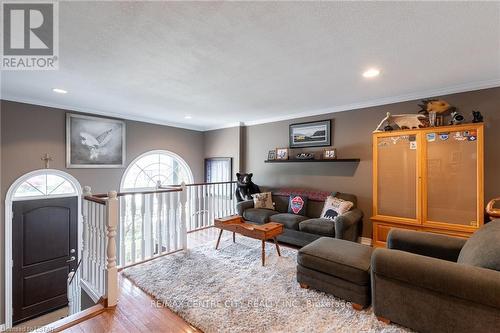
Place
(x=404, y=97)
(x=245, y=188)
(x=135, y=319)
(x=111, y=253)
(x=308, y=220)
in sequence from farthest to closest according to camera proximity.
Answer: (x=245, y=188)
(x=308, y=220)
(x=404, y=97)
(x=111, y=253)
(x=135, y=319)

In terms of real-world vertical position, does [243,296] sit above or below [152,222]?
below

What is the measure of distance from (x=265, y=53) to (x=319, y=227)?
99.3 inches

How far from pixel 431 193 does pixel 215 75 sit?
10.7 feet

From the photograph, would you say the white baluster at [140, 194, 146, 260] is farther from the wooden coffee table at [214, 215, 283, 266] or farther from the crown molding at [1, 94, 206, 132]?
the crown molding at [1, 94, 206, 132]

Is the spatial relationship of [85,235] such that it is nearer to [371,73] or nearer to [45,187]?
[45,187]

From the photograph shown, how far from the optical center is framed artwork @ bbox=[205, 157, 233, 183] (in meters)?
5.87

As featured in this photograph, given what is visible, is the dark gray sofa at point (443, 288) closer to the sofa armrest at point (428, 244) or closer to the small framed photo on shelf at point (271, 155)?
the sofa armrest at point (428, 244)

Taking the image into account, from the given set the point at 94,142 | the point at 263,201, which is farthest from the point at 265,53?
the point at 94,142

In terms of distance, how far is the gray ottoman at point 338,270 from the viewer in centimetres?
204

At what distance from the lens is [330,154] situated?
14.0 feet

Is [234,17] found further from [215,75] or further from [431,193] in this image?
[431,193]

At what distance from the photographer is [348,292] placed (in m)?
2.10

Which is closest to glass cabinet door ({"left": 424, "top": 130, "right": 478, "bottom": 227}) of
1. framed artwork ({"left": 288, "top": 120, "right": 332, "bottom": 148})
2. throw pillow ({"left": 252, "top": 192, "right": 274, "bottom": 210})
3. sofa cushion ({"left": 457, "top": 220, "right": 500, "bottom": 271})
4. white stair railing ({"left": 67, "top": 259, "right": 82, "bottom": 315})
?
sofa cushion ({"left": 457, "top": 220, "right": 500, "bottom": 271})

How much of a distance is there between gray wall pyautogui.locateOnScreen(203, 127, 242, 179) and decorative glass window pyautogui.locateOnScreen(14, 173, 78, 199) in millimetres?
3179
